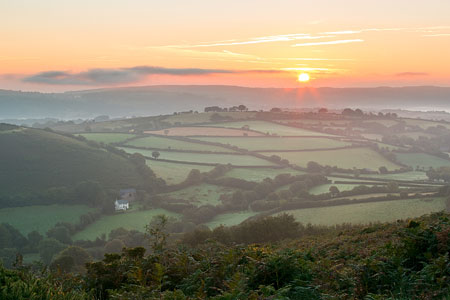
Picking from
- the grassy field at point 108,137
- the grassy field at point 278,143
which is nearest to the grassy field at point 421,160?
the grassy field at point 278,143

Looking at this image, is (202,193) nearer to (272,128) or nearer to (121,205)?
(121,205)

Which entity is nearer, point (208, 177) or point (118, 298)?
point (118, 298)

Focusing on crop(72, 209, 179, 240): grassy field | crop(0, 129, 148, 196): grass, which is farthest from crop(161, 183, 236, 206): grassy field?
crop(0, 129, 148, 196): grass

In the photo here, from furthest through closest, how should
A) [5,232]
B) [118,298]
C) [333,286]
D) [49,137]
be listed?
1. [49,137]
2. [5,232]
3. [333,286]
4. [118,298]

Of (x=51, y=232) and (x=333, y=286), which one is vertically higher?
(x=333, y=286)

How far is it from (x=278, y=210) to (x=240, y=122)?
7033cm

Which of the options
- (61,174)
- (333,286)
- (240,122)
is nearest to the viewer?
(333,286)

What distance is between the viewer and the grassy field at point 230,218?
57.7 m

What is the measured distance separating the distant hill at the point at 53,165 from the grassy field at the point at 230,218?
2236 centimetres

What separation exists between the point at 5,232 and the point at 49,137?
2037 inches

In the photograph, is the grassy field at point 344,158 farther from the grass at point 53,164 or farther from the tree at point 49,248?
the tree at point 49,248

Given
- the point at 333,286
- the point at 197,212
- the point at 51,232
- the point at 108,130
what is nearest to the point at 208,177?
the point at 197,212

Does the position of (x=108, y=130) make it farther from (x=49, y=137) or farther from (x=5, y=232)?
(x=5, y=232)

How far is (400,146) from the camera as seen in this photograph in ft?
338
